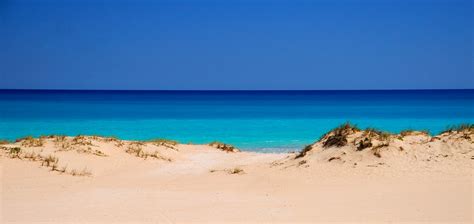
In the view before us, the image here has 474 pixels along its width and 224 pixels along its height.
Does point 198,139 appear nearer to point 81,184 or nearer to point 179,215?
point 81,184

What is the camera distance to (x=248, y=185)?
35.0ft

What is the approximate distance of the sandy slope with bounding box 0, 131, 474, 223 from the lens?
26.4ft

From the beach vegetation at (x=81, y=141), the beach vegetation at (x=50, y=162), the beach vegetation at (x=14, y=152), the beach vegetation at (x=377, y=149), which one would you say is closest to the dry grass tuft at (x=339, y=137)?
the beach vegetation at (x=377, y=149)

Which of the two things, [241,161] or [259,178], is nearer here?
[259,178]

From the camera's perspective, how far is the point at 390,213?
7.99 meters

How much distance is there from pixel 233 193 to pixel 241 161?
5.32 metres

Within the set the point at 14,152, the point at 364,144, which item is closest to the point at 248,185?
the point at 364,144

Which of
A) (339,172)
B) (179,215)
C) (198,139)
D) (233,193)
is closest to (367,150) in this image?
(339,172)

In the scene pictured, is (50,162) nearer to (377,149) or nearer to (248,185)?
(248,185)

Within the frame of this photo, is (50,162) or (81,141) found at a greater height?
(81,141)

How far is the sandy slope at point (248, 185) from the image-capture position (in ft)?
26.4

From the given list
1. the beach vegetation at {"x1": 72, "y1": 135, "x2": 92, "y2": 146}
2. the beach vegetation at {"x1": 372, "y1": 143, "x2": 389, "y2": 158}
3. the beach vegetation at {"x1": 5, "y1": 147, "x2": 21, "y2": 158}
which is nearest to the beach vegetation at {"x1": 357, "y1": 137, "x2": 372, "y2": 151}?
the beach vegetation at {"x1": 372, "y1": 143, "x2": 389, "y2": 158}

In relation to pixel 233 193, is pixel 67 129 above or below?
above

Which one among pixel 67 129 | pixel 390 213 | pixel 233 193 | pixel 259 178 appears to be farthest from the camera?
pixel 67 129
